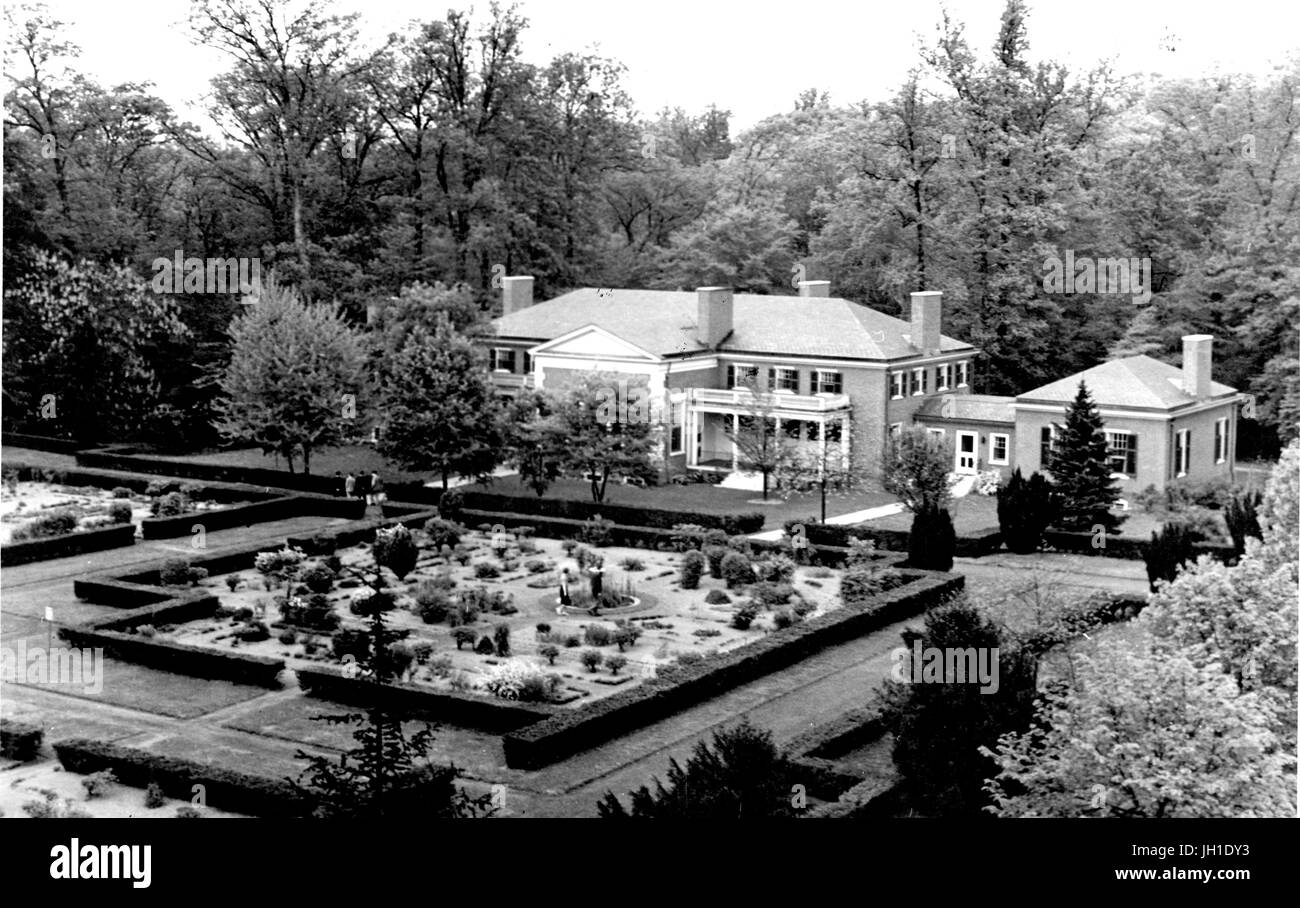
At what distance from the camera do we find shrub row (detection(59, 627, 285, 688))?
87.0ft

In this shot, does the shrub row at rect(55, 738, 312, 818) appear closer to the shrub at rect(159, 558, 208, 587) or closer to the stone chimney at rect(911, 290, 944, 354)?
the shrub at rect(159, 558, 208, 587)

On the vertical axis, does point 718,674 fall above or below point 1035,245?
below

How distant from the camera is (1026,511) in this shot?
38.0m

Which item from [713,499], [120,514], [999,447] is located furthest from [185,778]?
[999,447]

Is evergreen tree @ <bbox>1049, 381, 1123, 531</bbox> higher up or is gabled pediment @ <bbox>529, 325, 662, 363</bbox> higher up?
gabled pediment @ <bbox>529, 325, 662, 363</bbox>

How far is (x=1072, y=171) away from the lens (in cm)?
5141

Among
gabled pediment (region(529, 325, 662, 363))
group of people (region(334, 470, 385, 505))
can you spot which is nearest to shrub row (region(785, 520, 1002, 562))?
gabled pediment (region(529, 325, 662, 363))

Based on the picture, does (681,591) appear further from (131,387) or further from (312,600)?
(131,387)

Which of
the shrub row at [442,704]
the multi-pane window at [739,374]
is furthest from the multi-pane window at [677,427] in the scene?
the shrub row at [442,704]

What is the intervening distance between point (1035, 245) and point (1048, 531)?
559 inches

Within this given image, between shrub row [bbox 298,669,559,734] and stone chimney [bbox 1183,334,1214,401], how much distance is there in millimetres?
26986

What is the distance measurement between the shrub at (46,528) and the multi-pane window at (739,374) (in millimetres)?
19394
